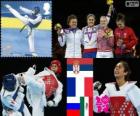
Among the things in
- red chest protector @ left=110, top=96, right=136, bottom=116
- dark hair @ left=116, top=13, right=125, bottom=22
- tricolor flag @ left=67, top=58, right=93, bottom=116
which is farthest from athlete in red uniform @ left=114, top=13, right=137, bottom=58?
red chest protector @ left=110, top=96, right=136, bottom=116

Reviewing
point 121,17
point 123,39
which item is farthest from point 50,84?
point 121,17

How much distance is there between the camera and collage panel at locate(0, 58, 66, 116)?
3.42 m

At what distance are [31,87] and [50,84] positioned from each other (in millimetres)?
181

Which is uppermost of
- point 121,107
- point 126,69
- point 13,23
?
point 13,23

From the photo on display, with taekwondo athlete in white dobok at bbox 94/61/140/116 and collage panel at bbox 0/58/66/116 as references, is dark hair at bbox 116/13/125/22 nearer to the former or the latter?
taekwondo athlete in white dobok at bbox 94/61/140/116

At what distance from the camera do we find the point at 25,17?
3410mm

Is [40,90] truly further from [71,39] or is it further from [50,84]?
[71,39]

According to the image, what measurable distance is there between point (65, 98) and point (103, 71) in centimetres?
44

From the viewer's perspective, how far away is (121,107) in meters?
3.39

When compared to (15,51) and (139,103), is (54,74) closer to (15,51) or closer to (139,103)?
(15,51)

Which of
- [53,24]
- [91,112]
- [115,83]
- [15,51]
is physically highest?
[53,24]

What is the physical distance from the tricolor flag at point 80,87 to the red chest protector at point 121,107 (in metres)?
0.21

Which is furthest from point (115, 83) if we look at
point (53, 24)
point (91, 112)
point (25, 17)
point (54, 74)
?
point (25, 17)

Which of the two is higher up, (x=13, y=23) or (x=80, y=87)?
(x=13, y=23)
